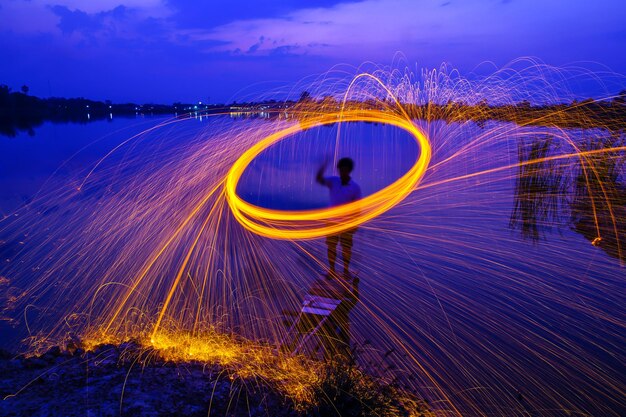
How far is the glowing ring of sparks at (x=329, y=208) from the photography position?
20.9 ft

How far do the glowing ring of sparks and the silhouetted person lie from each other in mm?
119

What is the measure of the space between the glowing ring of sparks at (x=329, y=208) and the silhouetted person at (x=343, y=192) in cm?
12

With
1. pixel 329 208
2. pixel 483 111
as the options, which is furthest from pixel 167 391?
pixel 483 111

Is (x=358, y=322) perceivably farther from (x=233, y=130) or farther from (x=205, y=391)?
(x=233, y=130)

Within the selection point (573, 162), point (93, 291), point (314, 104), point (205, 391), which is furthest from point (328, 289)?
point (573, 162)

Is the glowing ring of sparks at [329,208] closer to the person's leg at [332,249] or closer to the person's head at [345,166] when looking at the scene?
the person's leg at [332,249]

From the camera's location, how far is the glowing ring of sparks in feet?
20.9

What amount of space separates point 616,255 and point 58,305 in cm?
1055

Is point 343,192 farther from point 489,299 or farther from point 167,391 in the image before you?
point 167,391

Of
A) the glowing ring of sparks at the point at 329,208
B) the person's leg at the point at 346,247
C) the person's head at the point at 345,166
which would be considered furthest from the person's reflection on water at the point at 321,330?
the person's head at the point at 345,166

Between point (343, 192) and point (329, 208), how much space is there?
0.36 m

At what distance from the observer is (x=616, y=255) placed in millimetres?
8258

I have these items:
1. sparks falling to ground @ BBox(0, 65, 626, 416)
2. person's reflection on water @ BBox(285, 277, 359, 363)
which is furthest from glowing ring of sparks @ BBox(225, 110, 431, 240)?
person's reflection on water @ BBox(285, 277, 359, 363)

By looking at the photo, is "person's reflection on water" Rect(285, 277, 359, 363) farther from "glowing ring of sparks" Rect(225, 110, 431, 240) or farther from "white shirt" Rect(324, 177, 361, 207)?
"white shirt" Rect(324, 177, 361, 207)
